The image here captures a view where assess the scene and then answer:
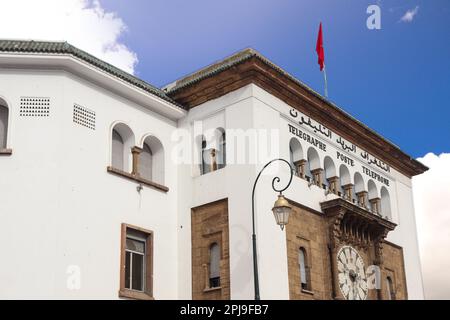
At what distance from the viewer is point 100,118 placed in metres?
21.5

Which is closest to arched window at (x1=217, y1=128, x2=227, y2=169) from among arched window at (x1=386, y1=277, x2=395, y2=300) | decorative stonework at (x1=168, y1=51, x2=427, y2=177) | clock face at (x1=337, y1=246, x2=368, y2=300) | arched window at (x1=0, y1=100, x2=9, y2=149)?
decorative stonework at (x1=168, y1=51, x2=427, y2=177)

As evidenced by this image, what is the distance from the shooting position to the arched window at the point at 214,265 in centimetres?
2194

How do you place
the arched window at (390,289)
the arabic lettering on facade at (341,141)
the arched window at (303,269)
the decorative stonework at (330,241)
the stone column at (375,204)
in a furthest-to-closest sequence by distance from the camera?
the stone column at (375,204)
the arched window at (390,289)
the arabic lettering on facade at (341,141)
the arched window at (303,269)
the decorative stonework at (330,241)

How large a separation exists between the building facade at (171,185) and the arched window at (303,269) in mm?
32

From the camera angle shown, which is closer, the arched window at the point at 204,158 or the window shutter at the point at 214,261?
the window shutter at the point at 214,261

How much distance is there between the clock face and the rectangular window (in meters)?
6.44

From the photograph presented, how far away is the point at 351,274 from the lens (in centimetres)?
2478

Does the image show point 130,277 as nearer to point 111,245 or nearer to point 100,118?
point 111,245

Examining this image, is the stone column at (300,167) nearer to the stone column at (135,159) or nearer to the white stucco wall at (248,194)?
the white stucco wall at (248,194)

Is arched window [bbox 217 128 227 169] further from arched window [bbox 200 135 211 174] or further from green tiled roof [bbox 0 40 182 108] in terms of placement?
green tiled roof [bbox 0 40 182 108]

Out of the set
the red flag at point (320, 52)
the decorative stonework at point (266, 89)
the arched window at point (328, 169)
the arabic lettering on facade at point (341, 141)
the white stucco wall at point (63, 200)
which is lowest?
the white stucco wall at point (63, 200)

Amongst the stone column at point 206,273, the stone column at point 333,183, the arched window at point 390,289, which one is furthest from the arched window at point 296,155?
the arched window at point 390,289

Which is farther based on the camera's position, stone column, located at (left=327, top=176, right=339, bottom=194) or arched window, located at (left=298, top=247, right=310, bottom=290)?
stone column, located at (left=327, top=176, right=339, bottom=194)

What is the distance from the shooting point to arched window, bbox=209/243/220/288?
21.9 meters
